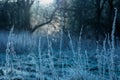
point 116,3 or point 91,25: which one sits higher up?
point 116,3

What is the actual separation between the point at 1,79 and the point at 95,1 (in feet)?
58.6

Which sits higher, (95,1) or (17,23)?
(95,1)

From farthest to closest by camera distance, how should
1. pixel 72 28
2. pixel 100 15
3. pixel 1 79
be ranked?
pixel 72 28
pixel 100 15
pixel 1 79

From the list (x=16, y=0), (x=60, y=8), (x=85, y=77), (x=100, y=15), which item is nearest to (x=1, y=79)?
(x=85, y=77)

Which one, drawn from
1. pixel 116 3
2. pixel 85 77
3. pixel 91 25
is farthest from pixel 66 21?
pixel 85 77

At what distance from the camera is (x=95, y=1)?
21.8 metres

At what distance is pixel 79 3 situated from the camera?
2183 cm

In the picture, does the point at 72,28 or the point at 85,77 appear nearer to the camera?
the point at 85,77

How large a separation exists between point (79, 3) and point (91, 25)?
1.97m

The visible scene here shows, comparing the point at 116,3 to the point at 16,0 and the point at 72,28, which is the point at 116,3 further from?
the point at 16,0

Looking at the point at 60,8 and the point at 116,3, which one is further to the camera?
the point at 60,8

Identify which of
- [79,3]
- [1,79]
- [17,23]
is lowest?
[1,79]

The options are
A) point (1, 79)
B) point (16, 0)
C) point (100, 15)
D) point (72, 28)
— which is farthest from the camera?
point (16, 0)

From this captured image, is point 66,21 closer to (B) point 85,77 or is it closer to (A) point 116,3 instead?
(A) point 116,3
